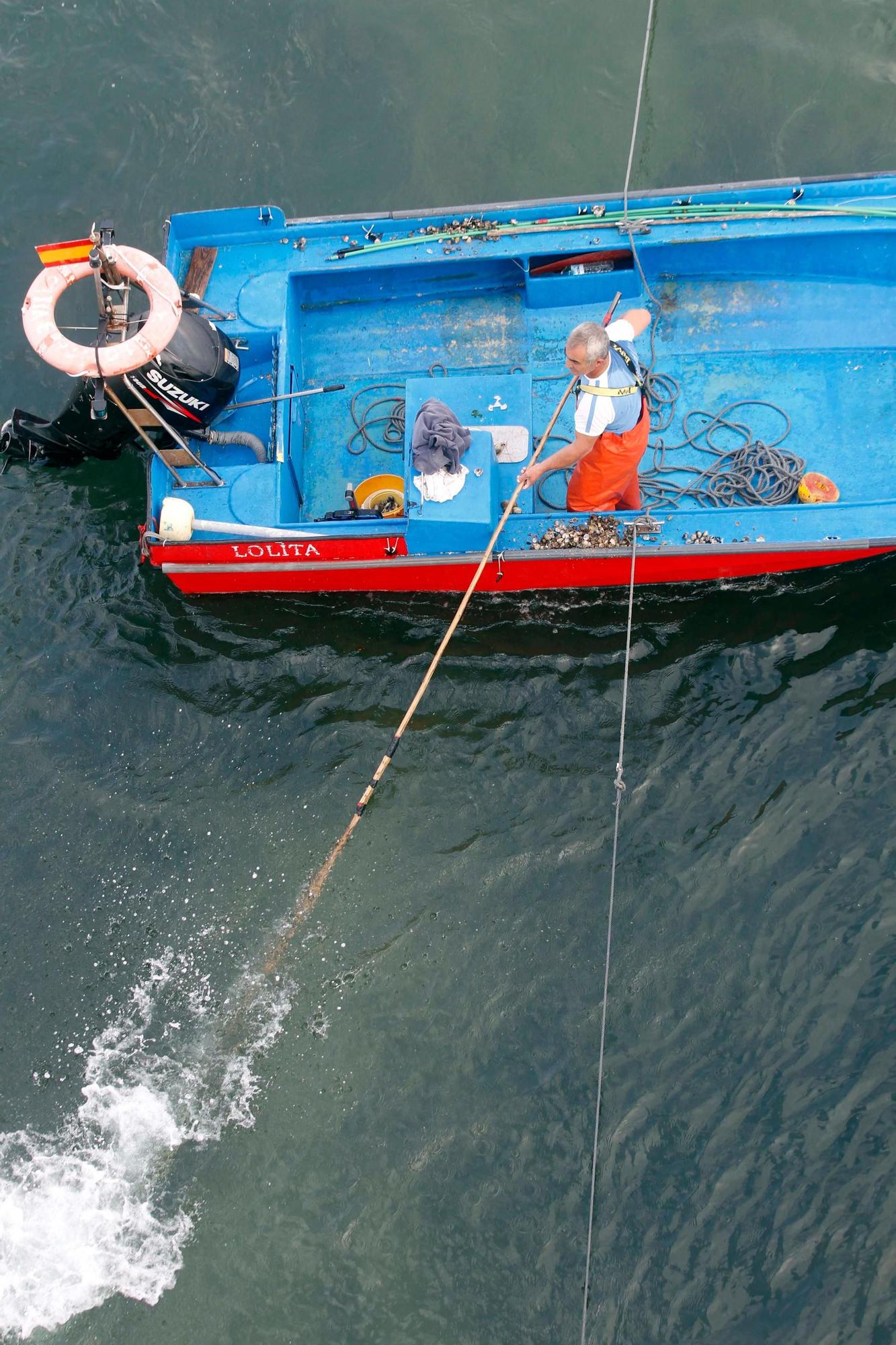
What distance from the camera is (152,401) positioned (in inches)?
276

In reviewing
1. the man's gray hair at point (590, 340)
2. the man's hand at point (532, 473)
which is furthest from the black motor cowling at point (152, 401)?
the man's gray hair at point (590, 340)

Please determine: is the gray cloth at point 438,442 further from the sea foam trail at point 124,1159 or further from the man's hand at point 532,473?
the sea foam trail at point 124,1159

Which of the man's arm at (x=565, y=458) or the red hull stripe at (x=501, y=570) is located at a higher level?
the man's arm at (x=565, y=458)

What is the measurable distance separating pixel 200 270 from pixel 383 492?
Result: 244 cm

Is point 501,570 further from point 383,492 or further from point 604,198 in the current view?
point 604,198

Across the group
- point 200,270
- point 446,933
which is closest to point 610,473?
point 446,933

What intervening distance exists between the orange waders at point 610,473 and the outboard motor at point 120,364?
282cm

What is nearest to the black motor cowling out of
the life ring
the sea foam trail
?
the life ring

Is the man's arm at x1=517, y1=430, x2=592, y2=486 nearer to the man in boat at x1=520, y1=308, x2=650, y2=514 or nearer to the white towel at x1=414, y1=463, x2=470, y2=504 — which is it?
the man in boat at x1=520, y1=308, x2=650, y2=514

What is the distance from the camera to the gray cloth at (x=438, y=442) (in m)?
6.67

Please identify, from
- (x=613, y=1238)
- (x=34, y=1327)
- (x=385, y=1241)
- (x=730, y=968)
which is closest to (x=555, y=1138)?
(x=613, y=1238)

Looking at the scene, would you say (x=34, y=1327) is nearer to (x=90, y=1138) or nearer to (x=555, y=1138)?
(x=90, y=1138)

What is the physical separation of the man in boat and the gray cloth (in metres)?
0.51

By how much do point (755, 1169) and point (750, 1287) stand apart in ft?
2.34
